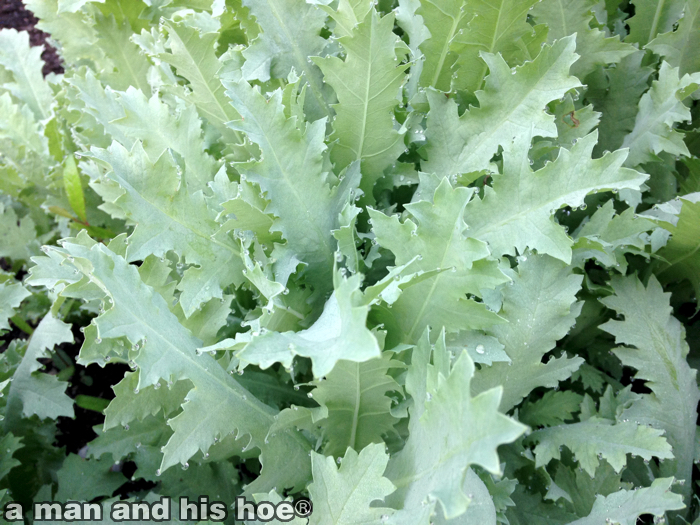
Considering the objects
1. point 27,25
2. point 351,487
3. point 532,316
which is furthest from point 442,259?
point 27,25

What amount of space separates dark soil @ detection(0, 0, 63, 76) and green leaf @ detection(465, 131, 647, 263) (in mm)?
2153

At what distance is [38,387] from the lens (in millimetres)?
1129

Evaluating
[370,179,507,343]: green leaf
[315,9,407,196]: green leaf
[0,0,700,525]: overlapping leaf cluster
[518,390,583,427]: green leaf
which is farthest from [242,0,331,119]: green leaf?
[518,390,583,427]: green leaf

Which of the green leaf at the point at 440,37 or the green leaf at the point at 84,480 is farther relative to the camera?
the green leaf at the point at 84,480

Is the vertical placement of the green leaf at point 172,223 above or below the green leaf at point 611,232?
above

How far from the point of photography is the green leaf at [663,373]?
946 mm

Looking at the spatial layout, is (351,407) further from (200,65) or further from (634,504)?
(200,65)

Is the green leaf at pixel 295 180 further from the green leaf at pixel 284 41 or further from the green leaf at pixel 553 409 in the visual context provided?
the green leaf at pixel 553 409

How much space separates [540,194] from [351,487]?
0.50 m

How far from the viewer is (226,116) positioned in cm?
103

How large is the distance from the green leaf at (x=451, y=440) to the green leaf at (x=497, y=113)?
0.41 meters

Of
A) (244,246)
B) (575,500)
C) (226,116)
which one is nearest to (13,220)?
(226,116)

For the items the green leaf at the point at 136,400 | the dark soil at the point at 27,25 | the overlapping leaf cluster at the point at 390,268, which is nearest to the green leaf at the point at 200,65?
the overlapping leaf cluster at the point at 390,268

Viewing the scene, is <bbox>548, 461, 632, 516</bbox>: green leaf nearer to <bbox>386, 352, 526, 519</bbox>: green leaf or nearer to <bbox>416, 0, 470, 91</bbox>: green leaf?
<bbox>386, 352, 526, 519</bbox>: green leaf
